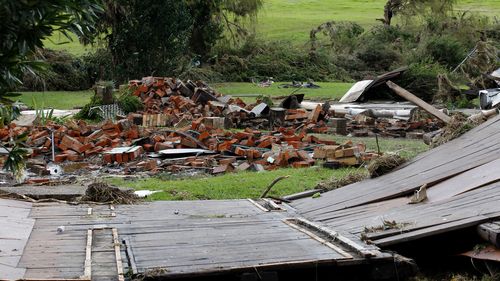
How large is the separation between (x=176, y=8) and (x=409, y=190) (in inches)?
1001

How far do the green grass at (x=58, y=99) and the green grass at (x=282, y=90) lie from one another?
6.45 metres

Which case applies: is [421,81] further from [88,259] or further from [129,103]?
[88,259]

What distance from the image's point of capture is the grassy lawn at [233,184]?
39.1 ft

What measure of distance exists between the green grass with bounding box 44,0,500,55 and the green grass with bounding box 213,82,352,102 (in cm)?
1631

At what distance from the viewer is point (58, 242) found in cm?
725

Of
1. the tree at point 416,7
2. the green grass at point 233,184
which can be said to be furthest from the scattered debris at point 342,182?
the tree at point 416,7

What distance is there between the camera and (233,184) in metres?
12.6

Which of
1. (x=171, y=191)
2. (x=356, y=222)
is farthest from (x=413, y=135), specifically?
(x=356, y=222)

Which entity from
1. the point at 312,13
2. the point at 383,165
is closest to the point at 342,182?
the point at 383,165

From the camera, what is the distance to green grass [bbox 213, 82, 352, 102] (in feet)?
106

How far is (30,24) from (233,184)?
844 cm

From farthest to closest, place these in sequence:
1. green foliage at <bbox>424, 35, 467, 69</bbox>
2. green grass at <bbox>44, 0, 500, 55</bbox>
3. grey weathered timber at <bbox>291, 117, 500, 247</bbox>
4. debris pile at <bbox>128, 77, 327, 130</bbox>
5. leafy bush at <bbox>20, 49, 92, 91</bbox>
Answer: green grass at <bbox>44, 0, 500, 55</bbox>, green foliage at <bbox>424, 35, 467, 69</bbox>, leafy bush at <bbox>20, 49, 92, 91</bbox>, debris pile at <bbox>128, 77, 327, 130</bbox>, grey weathered timber at <bbox>291, 117, 500, 247</bbox>

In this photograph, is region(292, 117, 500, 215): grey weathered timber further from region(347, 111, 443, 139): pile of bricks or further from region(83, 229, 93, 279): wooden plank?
region(347, 111, 443, 139): pile of bricks

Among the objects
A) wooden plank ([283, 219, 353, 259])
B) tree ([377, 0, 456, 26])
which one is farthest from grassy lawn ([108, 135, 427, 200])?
tree ([377, 0, 456, 26])
